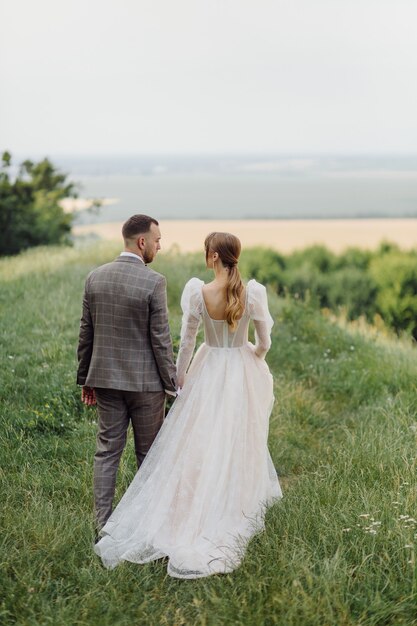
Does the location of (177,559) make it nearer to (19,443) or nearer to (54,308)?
(19,443)

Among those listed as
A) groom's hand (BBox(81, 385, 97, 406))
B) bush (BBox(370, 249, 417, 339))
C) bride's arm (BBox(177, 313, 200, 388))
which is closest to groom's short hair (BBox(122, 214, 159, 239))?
bride's arm (BBox(177, 313, 200, 388))

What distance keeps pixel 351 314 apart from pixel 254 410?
1316 cm

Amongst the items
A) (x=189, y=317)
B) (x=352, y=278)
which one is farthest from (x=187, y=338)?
(x=352, y=278)

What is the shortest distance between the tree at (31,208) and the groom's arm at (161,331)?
13.4 metres

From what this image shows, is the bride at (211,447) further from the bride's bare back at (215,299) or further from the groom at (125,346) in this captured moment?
the groom at (125,346)

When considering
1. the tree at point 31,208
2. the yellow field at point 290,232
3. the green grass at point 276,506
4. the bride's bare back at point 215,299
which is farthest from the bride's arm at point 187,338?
the tree at point 31,208

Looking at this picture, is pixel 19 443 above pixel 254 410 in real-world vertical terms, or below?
below

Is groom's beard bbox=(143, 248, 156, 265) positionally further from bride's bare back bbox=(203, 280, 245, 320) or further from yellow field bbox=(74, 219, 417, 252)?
yellow field bbox=(74, 219, 417, 252)

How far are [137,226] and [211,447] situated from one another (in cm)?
153

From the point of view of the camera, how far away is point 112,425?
4.67 meters

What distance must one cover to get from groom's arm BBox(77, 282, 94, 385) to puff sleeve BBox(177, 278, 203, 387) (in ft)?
1.98

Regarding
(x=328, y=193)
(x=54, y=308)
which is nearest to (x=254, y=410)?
(x=54, y=308)

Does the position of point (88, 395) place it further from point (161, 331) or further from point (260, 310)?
point (260, 310)

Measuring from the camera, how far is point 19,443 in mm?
6062
